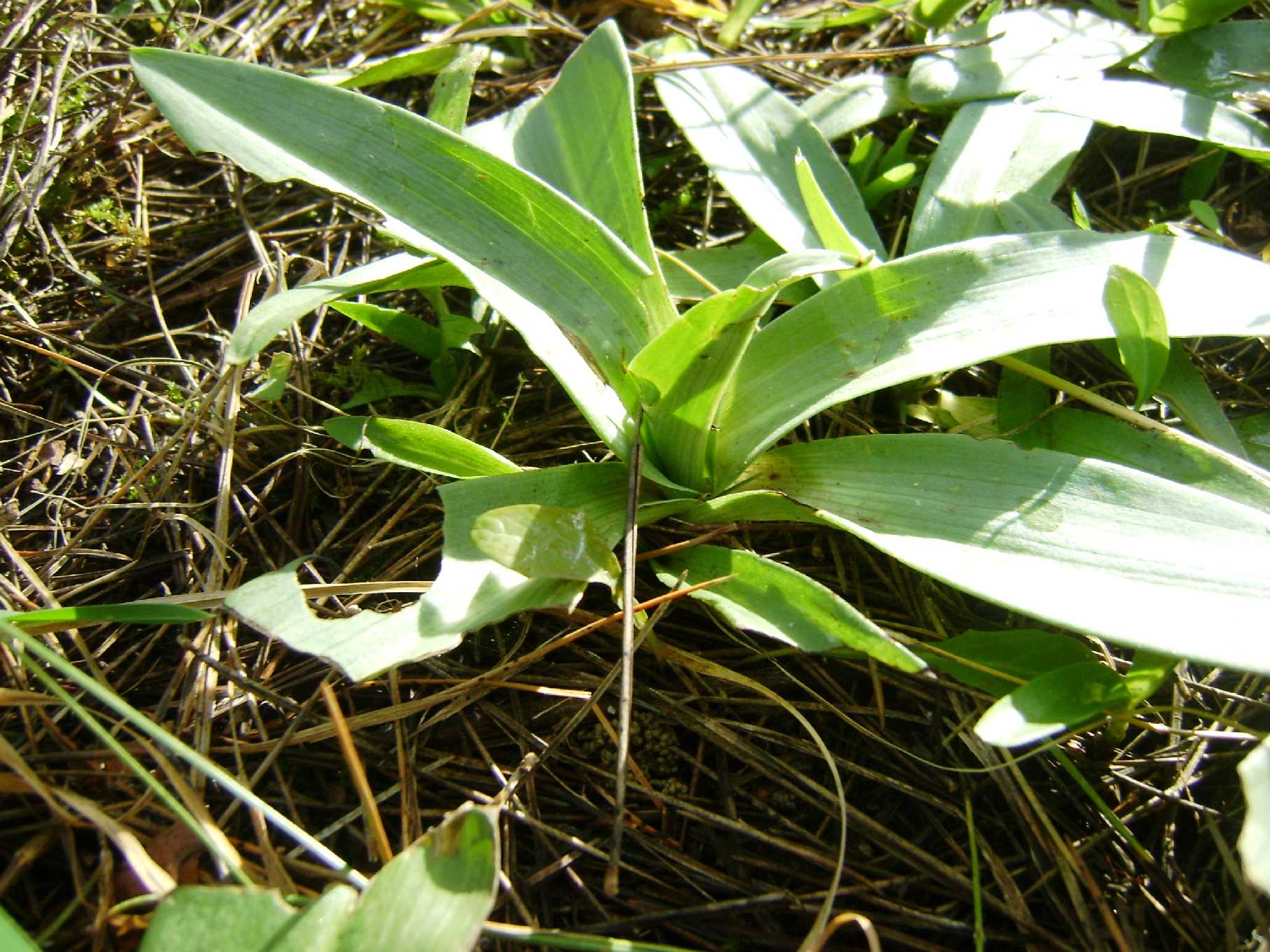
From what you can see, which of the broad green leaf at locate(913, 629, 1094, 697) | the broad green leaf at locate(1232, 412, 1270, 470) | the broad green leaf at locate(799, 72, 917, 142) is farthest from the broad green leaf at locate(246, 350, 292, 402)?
the broad green leaf at locate(1232, 412, 1270, 470)

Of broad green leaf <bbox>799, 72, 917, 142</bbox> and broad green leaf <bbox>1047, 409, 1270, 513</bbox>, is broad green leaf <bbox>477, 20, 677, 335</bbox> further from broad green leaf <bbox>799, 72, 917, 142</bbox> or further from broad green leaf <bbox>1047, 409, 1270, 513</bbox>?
broad green leaf <bbox>1047, 409, 1270, 513</bbox>

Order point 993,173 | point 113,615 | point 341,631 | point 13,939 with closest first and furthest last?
point 13,939 < point 341,631 < point 113,615 < point 993,173

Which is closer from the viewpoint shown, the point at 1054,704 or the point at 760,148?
the point at 1054,704

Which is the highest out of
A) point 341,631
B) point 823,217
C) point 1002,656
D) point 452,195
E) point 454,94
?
point 454,94

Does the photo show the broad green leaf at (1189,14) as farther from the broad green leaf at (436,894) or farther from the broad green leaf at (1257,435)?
the broad green leaf at (436,894)

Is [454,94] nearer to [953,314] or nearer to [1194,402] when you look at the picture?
[953,314]

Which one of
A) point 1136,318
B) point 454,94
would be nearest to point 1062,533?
point 1136,318

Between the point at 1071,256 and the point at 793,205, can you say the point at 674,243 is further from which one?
the point at 1071,256

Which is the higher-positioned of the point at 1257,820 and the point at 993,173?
the point at 993,173
